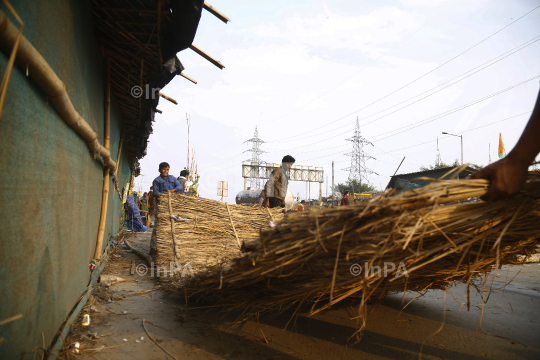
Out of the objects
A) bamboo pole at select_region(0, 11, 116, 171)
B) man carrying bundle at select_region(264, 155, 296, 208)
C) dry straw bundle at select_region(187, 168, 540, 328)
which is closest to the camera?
bamboo pole at select_region(0, 11, 116, 171)

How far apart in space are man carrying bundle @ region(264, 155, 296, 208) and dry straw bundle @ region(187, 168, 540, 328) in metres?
3.10

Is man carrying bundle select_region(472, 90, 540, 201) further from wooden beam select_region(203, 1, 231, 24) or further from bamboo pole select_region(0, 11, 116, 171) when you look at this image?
wooden beam select_region(203, 1, 231, 24)

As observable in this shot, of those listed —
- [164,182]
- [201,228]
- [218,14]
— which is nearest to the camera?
[218,14]

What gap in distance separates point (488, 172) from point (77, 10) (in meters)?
3.01

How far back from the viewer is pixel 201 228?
162 inches

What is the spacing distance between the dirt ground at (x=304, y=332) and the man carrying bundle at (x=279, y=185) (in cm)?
235

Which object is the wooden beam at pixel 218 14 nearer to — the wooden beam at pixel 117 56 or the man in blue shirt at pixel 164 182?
the wooden beam at pixel 117 56

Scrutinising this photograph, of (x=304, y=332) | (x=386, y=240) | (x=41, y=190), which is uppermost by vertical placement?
(x=41, y=190)

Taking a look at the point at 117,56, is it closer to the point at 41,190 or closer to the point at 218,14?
the point at 218,14

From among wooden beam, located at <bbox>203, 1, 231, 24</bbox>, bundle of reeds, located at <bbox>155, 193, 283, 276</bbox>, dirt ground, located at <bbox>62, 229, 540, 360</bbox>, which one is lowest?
dirt ground, located at <bbox>62, 229, 540, 360</bbox>

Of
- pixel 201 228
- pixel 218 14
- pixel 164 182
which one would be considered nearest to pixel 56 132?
pixel 218 14

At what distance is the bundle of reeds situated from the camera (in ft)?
12.4

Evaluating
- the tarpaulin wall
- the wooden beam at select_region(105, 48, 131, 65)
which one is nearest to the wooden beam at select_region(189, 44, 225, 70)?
the wooden beam at select_region(105, 48, 131, 65)

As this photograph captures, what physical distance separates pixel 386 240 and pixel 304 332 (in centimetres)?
146
